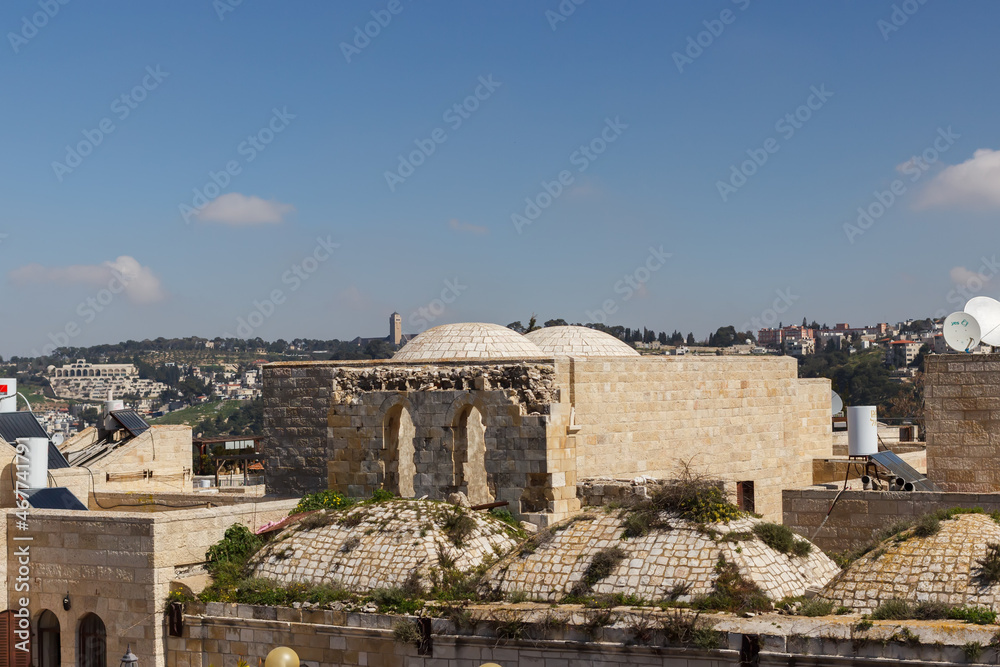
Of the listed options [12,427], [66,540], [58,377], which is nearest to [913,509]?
[66,540]

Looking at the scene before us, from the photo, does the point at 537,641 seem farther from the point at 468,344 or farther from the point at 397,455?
the point at 468,344

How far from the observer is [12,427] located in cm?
2023

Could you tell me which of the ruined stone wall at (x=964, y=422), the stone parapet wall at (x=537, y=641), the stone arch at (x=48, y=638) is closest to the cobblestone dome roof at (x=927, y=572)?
the stone parapet wall at (x=537, y=641)

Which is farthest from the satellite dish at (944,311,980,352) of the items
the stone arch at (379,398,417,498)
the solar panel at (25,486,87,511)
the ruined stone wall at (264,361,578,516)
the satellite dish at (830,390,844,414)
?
the solar panel at (25,486,87,511)

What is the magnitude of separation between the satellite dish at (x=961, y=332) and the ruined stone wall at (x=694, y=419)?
4.09 m

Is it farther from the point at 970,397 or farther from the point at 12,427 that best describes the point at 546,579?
the point at 12,427

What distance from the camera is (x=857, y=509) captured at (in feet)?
50.1

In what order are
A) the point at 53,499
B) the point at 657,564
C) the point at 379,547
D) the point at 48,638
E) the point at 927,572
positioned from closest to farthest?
the point at 927,572 < the point at 657,564 < the point at 379,547 < the point at 48,638 < the point at 53,499

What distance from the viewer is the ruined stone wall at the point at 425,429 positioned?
17875 mm

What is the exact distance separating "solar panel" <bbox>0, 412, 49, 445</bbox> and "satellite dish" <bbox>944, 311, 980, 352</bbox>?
15116 millimetres

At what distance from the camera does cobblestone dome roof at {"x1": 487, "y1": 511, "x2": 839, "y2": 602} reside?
12305mm

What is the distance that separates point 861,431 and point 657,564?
720 cm

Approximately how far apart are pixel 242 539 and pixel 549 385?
5.28m

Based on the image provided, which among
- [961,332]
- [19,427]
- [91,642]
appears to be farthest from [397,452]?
[961,332]
